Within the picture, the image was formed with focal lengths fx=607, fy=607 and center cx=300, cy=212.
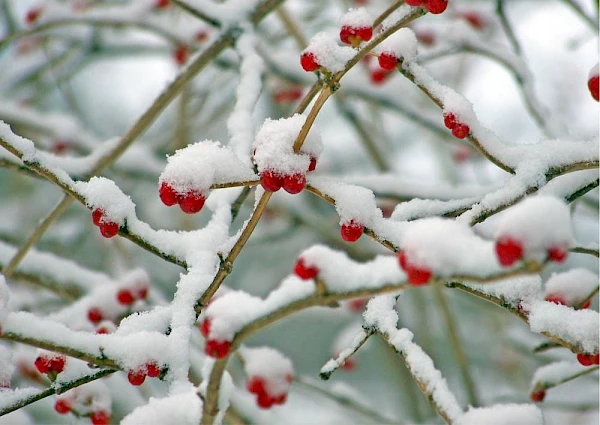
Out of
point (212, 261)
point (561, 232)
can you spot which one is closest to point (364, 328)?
point (212, 261)

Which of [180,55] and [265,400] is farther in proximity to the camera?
[180,55]

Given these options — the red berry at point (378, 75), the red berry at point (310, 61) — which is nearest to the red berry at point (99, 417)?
the red berry at point (310, 61)

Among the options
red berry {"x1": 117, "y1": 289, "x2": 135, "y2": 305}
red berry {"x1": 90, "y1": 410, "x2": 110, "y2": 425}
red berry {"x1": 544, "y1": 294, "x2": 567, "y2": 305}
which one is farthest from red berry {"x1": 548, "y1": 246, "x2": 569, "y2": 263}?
red berry {"x1": 117, "y1": 289, "x2": 135, "y2": 305}

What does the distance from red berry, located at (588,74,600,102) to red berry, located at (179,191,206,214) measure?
640 millimetres

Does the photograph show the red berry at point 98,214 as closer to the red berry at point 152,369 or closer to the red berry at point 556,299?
the red berry at point 152,369

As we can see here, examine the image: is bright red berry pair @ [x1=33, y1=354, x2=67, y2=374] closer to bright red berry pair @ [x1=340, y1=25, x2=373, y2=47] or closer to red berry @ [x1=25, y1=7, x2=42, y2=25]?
bright red berry pair @ [x1=340, y1=25, x2=373, y2=47]

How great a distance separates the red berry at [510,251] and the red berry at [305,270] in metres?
0.19

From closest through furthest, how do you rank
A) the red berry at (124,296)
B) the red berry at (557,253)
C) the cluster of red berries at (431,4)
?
1. the red berry at (557,253)
2. the cluster of red berries at (431,4)
3. the red berry at (124,296)

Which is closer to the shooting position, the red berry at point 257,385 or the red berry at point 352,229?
the red berry at point 352,229

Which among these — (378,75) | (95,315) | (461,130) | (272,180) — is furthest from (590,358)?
(378,75)

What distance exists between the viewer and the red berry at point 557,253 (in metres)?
0.49

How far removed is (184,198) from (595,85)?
0.66 meters

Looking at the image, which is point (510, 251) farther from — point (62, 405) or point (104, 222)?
point (62, 405)

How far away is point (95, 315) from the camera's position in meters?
1.25
